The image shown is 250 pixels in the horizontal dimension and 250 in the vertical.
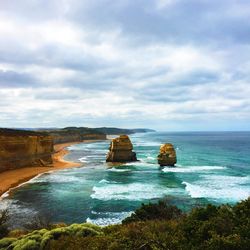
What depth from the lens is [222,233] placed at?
1127 cm

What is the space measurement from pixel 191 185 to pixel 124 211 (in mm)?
14575

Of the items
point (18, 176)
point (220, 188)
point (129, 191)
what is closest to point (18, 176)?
point (18, 176)

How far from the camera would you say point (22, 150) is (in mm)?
56844

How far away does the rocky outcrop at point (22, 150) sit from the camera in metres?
51.6

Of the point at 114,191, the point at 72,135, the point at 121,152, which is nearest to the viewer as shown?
the point at 114,191

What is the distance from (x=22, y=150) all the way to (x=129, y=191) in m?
25.3

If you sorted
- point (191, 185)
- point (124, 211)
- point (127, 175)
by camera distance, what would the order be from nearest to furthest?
point (124, 211)
point (191, 185)
point (127, 175)

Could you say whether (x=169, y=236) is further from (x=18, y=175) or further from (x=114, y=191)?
(x=18, y=175)

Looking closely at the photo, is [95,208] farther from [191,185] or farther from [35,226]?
[191,185]

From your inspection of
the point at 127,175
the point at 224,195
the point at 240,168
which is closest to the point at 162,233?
the point at 224,195

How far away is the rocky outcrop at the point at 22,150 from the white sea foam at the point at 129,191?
1783 centimetres

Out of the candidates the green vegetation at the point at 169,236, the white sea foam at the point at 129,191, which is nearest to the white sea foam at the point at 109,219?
the white sea foam at the point at 129,191

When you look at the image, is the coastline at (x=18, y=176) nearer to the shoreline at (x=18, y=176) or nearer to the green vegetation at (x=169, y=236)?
the shoreline at (x=18, y=176)

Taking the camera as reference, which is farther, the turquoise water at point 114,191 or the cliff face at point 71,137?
the cliff face at point 71,137
